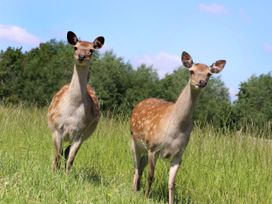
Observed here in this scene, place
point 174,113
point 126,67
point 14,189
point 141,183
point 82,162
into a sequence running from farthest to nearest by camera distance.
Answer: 1. point 126,67
2. point 82,162
3. point 141,183
4. point 174,113
5. point 14,189

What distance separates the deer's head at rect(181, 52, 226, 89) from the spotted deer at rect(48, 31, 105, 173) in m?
1.41

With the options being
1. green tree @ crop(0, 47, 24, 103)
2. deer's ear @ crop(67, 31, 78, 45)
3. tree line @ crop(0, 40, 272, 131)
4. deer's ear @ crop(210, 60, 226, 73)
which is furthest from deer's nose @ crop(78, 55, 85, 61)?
green tree @ crop(0, 47, 24, 103)

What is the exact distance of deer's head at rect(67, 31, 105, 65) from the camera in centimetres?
791

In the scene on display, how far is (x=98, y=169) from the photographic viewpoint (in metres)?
9.24

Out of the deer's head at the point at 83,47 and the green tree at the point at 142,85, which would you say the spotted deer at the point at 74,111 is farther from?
the green tree at the point at 142,85

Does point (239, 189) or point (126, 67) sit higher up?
point (126, 67)

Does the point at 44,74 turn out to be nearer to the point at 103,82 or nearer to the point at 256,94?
the point at 103,82

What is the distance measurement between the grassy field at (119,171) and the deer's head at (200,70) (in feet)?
5.30

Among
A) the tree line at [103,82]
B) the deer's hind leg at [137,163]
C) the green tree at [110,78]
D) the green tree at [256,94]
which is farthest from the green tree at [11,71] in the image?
the deer's hind leg at [137,163]

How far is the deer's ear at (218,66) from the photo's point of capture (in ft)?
25.6

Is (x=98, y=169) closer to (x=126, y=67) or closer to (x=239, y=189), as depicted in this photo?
(x=239, y=189)

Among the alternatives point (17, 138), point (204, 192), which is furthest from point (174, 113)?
point (17, 138)

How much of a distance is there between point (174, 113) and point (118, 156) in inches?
96.3

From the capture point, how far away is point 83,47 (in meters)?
8.04
